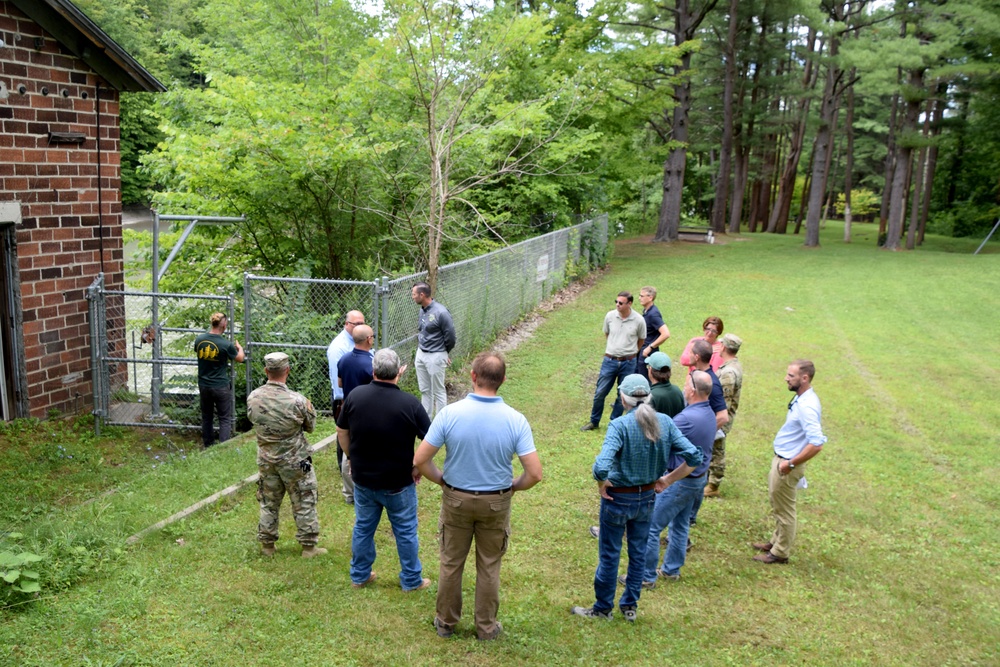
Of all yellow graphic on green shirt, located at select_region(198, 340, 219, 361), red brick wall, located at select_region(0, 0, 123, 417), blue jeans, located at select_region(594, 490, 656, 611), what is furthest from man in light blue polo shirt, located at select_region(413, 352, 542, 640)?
red brick wall, located at select_region(0, 0, 123, 417)

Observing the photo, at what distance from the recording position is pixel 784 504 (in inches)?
249

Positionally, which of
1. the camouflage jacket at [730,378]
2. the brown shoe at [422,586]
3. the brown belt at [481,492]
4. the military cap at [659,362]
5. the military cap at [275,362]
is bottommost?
the brown shoe at [422,586]

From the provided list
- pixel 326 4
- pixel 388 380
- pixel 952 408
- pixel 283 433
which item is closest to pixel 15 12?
pixel 283 433

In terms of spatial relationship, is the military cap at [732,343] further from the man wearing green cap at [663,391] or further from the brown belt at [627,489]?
the brown belt at [627,489]

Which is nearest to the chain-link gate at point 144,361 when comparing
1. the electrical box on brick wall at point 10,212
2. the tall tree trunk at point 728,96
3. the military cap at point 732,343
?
the electrical box on brick wall at point 10,212

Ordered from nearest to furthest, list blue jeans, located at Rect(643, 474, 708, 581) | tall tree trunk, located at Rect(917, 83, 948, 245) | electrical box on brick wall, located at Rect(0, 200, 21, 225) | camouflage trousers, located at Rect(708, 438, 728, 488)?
blue jeans, located at Rect(643, 474, 708, 581) → camouflage trousers, located at Rect(708, 438, 728, 488) → electrical box on brick wall, located at Rect(0, 200, 21, 225) → tall tree trunk, located at Rect(917, 83, 948, 245)

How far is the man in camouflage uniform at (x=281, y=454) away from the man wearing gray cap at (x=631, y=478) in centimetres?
213

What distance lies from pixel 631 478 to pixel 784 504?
2.08 metres

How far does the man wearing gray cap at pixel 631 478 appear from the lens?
16.1 feet

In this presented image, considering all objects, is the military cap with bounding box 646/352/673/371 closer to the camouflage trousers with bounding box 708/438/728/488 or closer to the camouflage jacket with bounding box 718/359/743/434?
the camouflage jacket with bounding box 718/359/743/434

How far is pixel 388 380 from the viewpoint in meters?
5.11

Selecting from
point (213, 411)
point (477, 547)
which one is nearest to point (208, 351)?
point (213, 411)

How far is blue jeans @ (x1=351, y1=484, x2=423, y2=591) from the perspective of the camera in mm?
5254

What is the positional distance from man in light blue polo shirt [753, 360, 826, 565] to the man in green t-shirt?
244 inches
